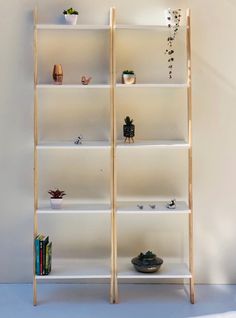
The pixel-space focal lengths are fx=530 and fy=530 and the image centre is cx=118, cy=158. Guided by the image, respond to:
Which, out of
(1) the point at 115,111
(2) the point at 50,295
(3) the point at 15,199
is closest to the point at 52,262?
(2) the point at 50,295

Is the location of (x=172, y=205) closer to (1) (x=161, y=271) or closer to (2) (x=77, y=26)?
(1) (x=161, y=271)

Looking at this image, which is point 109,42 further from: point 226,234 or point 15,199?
point 226,234

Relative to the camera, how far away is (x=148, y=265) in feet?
11.8

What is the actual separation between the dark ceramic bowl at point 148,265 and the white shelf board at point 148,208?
1.10 ft

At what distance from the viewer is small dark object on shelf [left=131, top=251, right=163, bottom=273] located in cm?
358

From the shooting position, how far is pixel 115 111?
3.64 metres

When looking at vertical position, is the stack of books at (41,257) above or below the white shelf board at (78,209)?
below

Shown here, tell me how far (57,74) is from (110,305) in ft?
5.25

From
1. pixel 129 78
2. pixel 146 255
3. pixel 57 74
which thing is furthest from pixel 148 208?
pixel 57 74

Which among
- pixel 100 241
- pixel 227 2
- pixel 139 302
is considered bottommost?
pixel 139 302

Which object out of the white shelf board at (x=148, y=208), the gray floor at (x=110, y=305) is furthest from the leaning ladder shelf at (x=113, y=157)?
the gray floor at (x=110, y=305)

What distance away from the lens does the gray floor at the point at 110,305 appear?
133 inches

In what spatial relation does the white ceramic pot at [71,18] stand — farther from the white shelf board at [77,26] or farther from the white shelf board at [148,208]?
the white shelf board at [148,208]

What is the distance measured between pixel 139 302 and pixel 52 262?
0.72 meters
